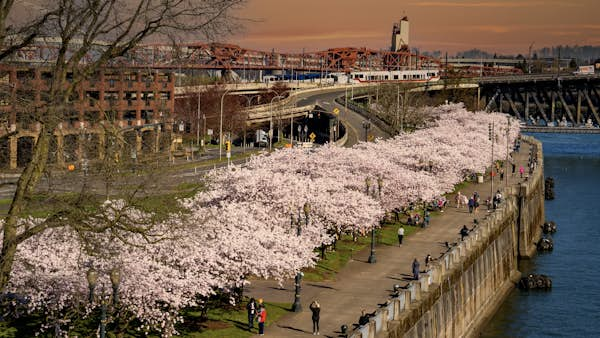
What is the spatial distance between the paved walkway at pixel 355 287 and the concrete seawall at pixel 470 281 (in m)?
1.98

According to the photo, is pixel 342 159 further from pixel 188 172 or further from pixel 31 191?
pixel 31 191

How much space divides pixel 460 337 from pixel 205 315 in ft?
69.1

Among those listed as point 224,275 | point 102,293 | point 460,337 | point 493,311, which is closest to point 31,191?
point 102,293

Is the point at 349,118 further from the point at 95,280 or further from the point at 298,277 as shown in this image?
the point at 95,280

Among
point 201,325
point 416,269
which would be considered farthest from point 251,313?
point 416,269

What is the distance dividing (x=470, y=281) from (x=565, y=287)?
17.0m

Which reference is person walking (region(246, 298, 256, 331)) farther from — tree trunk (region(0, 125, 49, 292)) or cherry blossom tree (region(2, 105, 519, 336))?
tree trunk (region(0, 125, 49, 292))

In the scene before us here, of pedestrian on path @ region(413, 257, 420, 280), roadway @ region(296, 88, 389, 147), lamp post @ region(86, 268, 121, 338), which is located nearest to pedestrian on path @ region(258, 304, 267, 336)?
lamp post @ region(86, 268, 121, 338)

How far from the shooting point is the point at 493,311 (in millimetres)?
69250

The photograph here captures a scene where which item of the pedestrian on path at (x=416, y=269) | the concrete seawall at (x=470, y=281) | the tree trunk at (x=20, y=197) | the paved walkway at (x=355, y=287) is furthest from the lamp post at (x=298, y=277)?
the tree trunk at (x=20, y=197)

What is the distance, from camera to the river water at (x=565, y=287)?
214 feet

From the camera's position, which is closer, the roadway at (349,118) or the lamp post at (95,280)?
the lamp post at (95,280)

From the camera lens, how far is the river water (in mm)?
65250

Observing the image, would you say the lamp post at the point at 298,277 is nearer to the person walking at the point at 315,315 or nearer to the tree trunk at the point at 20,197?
the person walking at the point at 315,315
